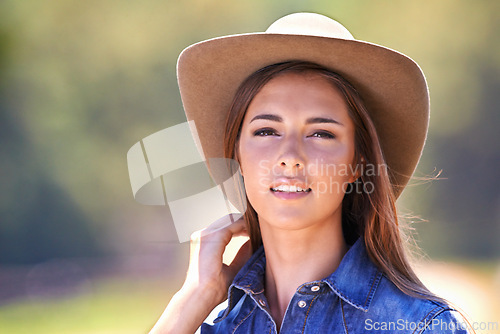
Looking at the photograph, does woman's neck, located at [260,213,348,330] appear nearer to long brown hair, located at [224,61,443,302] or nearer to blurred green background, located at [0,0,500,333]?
long brown hair, located at [224,61,443,302]

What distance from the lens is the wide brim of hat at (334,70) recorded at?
1742 mm

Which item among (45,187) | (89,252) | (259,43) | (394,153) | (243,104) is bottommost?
(89,252)

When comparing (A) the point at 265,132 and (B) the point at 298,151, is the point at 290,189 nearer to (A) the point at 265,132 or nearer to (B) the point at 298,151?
(B) the point at 298,151

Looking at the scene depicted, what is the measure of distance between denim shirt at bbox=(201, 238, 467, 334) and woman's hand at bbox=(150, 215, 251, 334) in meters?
0.06

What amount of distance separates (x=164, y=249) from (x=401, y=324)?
22.6ft

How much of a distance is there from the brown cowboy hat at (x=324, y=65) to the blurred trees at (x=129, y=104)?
640 cm

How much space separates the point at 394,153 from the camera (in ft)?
6.68

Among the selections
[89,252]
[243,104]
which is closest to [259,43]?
[243,104]

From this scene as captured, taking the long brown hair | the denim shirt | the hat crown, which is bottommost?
the denim shirt

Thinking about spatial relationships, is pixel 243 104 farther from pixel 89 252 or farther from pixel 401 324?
pixel 89 252

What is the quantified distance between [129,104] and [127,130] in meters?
0.40

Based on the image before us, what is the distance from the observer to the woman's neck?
1.84 metres

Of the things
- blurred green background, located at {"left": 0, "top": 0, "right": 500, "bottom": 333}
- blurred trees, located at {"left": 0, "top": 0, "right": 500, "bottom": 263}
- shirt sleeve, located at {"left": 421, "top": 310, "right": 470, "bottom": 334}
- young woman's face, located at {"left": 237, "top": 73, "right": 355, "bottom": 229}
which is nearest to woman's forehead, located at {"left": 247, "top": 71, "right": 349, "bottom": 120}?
young woman's face, located at {"left": 237, "top": 73, "right": 355, "bottom": 229}

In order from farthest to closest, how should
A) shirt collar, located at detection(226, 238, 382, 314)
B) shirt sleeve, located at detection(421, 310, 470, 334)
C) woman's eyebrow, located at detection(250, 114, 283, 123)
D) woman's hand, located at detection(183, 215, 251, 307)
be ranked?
woman's hand, located at detection(183, 215, 251, 307), woman's eyebrow, located at detection(250, 114, 283, 123), shirt collar, located at detection(226, 238, 382, 314), shirt sleeve, located at detection(421, 310, 470, 334)
